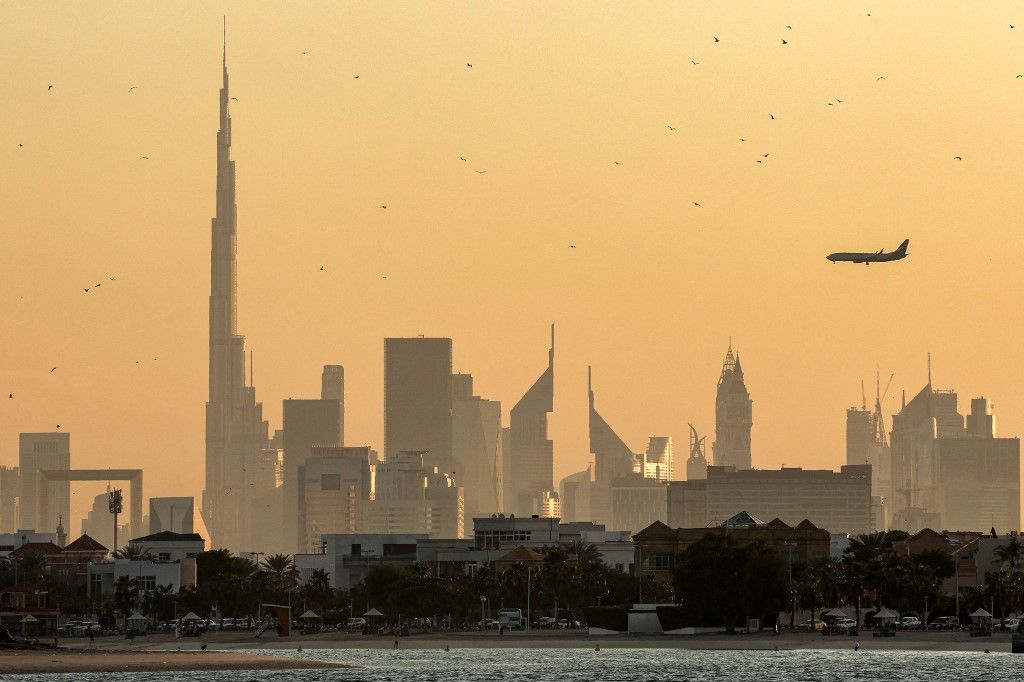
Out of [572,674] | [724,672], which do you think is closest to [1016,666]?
[724,672]

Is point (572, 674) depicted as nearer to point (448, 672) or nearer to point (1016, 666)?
point (448, 672)

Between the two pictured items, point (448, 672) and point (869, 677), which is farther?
point (448, 672)

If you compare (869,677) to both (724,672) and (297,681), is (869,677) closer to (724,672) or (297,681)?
(724,672)

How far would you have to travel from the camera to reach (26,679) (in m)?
186

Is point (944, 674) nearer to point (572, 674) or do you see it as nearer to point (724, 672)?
point (724, 672)

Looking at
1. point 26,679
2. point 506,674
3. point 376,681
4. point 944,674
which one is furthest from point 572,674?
point 26,679

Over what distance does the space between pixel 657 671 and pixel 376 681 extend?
25108 mm

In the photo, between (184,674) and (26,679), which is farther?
(184,674)

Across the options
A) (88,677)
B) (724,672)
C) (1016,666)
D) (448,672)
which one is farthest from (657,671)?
(88,677)

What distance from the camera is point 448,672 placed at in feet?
641

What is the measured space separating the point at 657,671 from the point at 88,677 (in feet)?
156

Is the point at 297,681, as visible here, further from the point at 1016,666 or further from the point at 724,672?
the point at 1016,666

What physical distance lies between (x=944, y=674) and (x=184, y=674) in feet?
214

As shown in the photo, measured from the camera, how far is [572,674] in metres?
190
